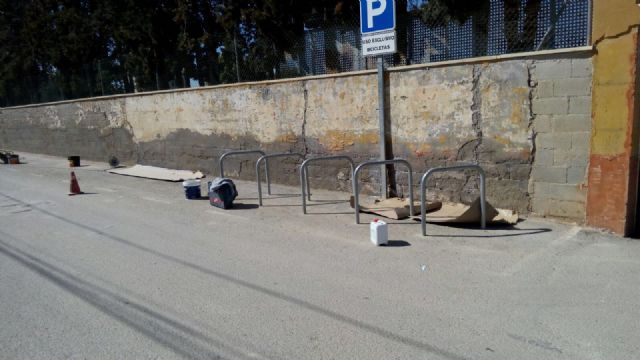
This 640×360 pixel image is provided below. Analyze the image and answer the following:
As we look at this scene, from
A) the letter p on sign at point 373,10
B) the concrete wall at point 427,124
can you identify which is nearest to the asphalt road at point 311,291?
the concrete wall at point 427,124

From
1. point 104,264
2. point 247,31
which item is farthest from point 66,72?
point 104,264

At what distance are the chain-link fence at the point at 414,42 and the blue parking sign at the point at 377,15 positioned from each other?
89 cm

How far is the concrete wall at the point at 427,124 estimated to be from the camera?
5762mm

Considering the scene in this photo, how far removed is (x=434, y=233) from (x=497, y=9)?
324 cm

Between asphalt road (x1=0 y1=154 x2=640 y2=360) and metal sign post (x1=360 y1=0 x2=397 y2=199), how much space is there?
67.2 inches

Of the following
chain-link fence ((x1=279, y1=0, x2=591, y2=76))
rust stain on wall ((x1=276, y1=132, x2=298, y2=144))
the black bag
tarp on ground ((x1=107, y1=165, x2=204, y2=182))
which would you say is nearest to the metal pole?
chain-link fence ((x1=279, y1=0, x2=591, y2=76))

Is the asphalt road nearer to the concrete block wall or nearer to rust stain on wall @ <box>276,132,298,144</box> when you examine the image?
the concrete block wall

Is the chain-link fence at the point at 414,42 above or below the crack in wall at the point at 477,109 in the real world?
above

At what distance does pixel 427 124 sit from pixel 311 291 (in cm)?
370

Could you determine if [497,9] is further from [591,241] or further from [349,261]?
[349,261]

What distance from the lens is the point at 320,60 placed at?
9.06 m

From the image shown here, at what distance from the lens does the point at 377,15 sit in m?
7.08

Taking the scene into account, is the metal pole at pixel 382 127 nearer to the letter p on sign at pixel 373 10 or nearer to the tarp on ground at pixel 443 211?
the tarp on ground at pixel 443 211

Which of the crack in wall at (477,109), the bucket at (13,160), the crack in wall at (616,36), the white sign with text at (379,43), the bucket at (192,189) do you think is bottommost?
the bucket at (192,189)
